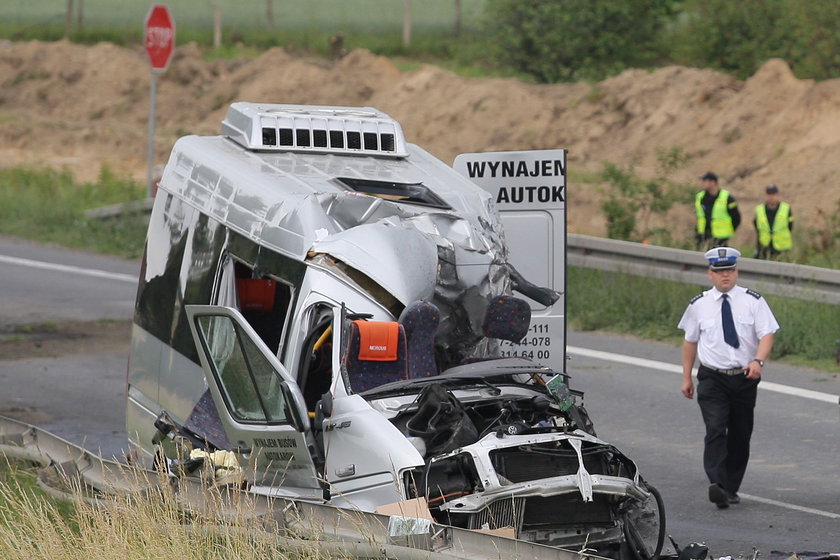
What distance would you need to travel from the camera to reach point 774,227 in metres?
20.4

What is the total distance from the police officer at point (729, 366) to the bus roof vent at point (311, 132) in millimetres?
→ 2885

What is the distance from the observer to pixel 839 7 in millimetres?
32250

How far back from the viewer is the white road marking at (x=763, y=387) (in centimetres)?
1047

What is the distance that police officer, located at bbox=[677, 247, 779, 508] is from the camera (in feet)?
35.2

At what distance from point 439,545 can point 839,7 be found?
2822 cm

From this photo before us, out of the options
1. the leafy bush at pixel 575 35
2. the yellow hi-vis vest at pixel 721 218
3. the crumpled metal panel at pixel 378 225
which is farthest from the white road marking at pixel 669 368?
the leafy bush at pixel 575 35

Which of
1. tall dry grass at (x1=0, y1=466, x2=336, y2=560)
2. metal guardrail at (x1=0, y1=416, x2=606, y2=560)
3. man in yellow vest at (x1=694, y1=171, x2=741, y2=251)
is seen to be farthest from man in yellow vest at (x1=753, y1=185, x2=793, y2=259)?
tall dry grass at (x1=0, y1=466, x2=336, y2=560)

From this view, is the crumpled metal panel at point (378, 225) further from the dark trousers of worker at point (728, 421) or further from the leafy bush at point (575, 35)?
the leafy bush at point (575, 35)

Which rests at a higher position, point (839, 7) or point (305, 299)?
point (839, 7)

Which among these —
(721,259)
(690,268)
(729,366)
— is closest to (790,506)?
(729,366)

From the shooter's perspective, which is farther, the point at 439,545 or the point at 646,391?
the point at 646,391

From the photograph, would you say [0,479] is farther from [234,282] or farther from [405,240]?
[405,240]

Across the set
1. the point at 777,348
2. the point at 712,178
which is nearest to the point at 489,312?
the point at 777,348

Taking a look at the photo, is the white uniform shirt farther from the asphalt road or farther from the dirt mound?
the dirt mound
